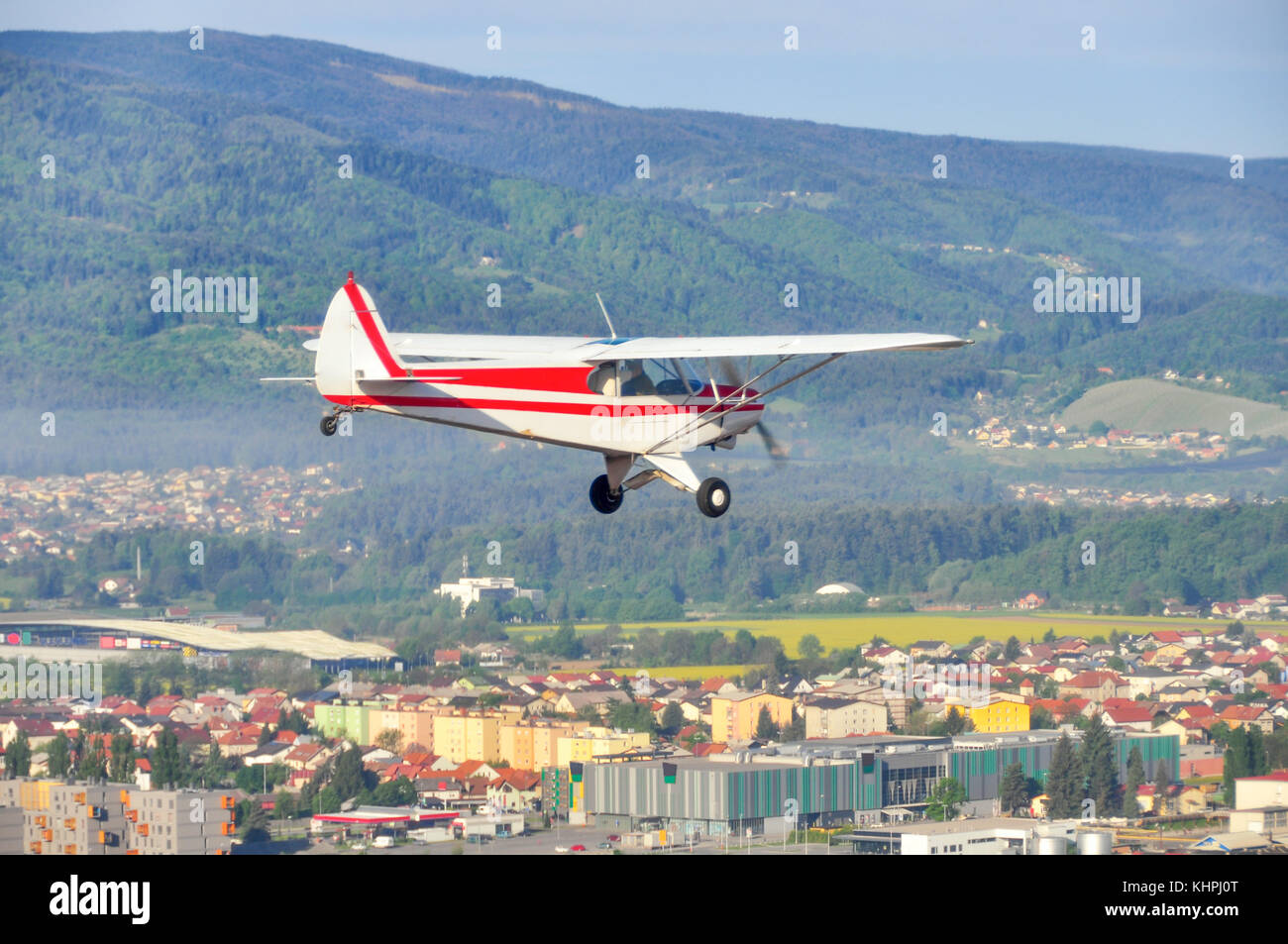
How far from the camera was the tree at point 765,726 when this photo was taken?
7950 centimetres

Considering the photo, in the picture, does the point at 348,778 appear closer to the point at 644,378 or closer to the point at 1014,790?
the point at 1014,790

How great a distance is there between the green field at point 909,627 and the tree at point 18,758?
3560 centimetres

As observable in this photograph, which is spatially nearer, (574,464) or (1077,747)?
(1077,747)

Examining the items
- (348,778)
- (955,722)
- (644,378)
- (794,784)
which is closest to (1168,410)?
(955,722)

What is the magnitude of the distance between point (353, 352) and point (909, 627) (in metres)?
82.1

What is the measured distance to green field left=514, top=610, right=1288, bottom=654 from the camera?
10106cm

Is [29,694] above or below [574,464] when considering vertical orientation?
below

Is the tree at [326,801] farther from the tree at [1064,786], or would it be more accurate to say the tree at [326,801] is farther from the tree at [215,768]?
the tree at [1064,786]
